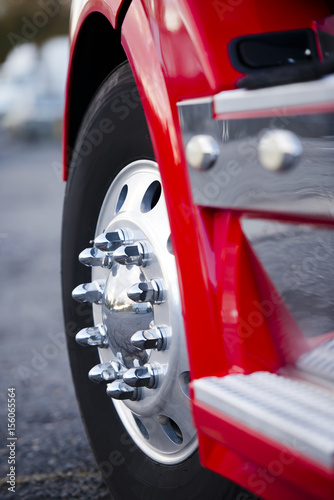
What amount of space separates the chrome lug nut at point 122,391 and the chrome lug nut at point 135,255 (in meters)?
0.26

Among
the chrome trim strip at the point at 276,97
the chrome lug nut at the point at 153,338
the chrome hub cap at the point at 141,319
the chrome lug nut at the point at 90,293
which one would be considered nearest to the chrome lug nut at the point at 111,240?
the chrome hub cap at the point at 141,319

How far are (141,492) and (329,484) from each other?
76 cm

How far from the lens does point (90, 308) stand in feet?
5.80

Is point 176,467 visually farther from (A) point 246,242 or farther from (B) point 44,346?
(B) point 44,346

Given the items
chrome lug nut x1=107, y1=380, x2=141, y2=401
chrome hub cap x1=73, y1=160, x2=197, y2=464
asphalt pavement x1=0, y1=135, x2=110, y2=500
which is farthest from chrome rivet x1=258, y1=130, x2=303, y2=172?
asphalt pavement x1=0, y1=135, x2=110, y2=500

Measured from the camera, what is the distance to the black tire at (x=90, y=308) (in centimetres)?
136

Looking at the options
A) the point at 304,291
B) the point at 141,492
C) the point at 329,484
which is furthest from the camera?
the point at 141,492

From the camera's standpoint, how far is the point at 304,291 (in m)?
1.04

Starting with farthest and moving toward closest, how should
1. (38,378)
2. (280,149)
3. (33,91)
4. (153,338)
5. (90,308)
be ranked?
(33,91) → (38,378) → (90,308) → (153,338) → (280,149)

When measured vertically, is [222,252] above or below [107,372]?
above

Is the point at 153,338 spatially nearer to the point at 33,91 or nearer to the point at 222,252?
the point at 222,252

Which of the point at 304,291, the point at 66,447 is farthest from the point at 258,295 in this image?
the point at 66,447

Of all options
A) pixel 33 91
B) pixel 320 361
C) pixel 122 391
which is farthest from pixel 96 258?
pixel 33 91

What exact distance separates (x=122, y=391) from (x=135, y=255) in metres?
0.28
